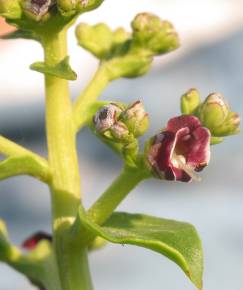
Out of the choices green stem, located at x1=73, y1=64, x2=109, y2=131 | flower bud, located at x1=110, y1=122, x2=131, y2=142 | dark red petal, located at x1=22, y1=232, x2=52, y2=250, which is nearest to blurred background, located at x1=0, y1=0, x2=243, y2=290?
dark red petal, located at x1=22, y1=232, x2=52, y2=250

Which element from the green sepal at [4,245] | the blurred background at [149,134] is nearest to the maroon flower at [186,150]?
the green sepal at [4,245]

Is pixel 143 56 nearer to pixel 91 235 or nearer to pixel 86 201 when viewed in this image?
pixel 91 235

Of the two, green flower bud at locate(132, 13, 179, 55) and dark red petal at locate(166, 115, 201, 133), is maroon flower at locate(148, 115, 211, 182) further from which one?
green flower bud at locate(132, 13, 179, 55)

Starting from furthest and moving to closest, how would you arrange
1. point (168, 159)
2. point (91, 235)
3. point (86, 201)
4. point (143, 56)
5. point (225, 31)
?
1. point (225, 31)
2. point (86, 201)
3. point (143, 56)
4. point (91, 235)
5. point (168, 159)

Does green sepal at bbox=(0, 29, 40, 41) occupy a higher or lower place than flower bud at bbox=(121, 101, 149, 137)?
higher

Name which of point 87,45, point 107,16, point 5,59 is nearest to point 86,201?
point 5,59

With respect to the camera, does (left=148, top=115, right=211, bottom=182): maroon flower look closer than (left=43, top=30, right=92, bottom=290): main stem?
Yes
